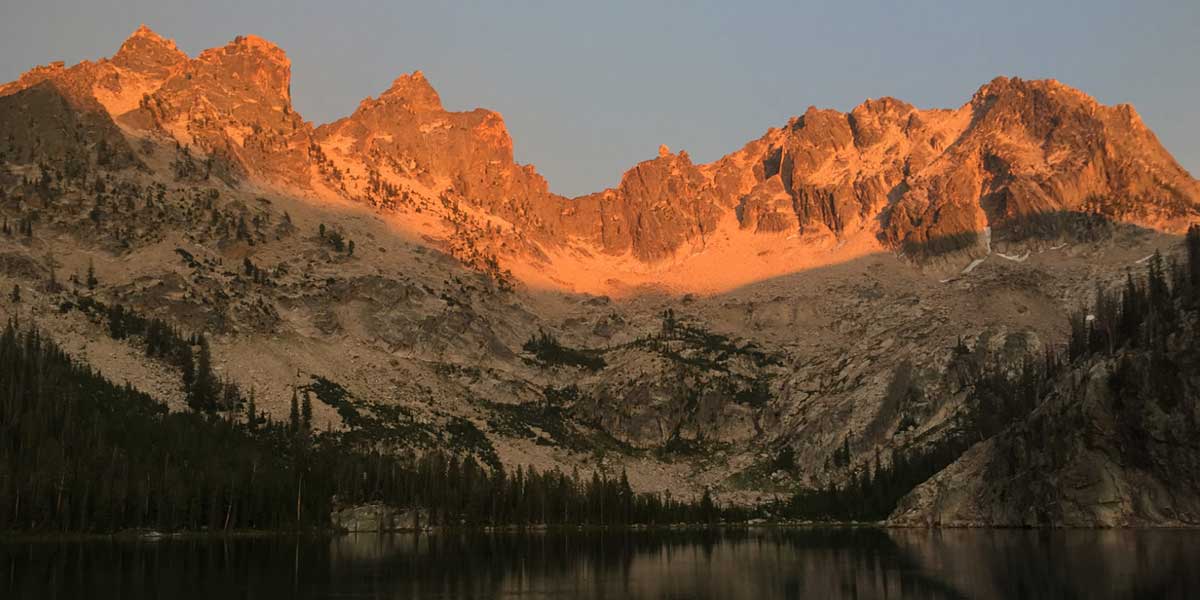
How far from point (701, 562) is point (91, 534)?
3892 inches

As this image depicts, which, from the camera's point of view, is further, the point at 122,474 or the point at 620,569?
the point at 122,474

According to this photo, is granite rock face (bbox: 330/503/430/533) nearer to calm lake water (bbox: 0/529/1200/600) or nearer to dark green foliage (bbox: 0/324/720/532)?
dark green foliage (bbox: 0/324/720/532)

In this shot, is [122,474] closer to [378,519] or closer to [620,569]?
[378,519]

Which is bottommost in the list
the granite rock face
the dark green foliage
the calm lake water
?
the calm lake water

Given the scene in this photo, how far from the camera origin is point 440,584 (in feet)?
280

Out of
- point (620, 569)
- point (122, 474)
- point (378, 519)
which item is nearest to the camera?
point (620, 569)

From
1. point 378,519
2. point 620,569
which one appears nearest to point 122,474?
point 378,519

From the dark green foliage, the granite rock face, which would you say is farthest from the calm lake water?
the granite rock face

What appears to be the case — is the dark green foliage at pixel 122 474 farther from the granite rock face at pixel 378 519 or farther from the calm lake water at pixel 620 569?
the calm lake water at pixel 620 569

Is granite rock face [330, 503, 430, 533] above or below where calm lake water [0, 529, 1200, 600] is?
above

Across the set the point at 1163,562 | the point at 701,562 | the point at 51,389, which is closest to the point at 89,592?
the point at 701,562

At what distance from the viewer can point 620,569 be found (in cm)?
10188

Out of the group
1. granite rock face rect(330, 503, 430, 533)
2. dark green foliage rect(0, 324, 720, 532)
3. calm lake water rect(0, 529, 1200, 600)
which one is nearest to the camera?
calm lake water rect(0, 529, 1200, 600)

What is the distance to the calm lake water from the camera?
249 ft
